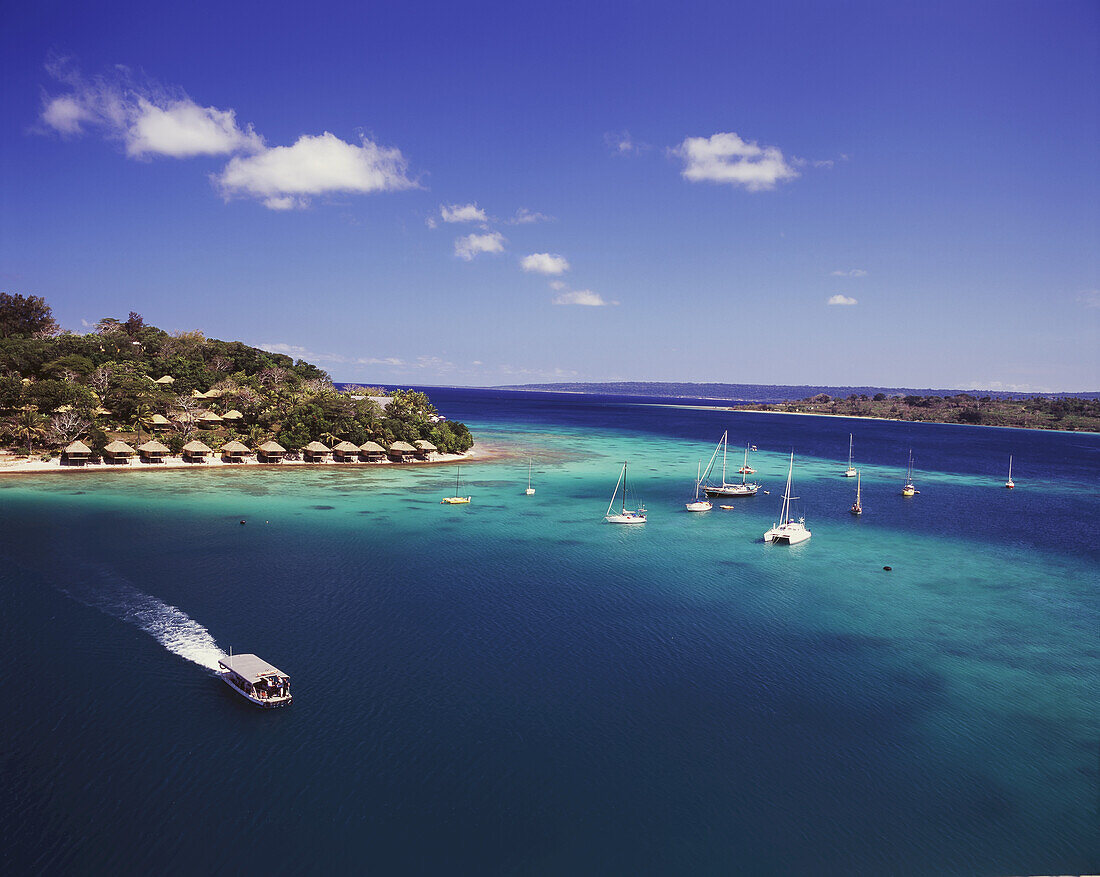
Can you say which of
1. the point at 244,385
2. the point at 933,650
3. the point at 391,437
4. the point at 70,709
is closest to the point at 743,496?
the point at 933,650

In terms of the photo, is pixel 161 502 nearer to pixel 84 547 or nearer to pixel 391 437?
pixel 84 547

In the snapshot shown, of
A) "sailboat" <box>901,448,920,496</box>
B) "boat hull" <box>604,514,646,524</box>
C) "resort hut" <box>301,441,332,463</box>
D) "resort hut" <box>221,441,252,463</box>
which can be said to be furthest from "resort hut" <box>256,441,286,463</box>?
"sailboat" <box>901,448,920,496</box>

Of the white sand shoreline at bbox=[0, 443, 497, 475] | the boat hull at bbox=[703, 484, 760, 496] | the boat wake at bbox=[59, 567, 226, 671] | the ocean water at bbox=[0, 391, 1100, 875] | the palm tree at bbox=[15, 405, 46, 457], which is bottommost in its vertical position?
the ocean water at bbox=[0, 391, 1100, 875]

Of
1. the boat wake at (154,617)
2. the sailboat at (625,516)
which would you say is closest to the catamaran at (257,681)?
the boat wake at (154,617)

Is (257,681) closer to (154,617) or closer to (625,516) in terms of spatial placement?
(154,617)

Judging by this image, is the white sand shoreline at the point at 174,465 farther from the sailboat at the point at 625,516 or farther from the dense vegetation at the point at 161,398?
the sailboat at the point at 625,516

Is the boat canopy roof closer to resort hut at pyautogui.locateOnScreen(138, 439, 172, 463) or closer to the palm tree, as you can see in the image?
resort hut at pyautogui.locateOnScreen(138, 439, 172, 463)
